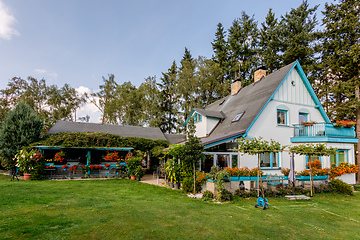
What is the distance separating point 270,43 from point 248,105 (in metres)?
14.6

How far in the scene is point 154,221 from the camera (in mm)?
5512

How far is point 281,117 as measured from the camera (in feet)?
46.2

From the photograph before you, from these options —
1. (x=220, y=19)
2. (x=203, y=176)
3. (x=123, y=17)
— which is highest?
(x=220, y=19)

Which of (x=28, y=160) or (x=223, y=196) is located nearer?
(x=223, y=196)

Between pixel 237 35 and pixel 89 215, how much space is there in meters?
31.1

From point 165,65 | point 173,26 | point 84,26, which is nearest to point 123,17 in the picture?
point 84,26

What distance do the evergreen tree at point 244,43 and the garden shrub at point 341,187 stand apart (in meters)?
20.8

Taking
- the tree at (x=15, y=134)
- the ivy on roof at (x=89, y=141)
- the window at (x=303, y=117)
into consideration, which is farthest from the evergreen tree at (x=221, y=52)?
the tree at (x=15, y=134)

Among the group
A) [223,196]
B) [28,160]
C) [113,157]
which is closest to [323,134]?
[223,196]

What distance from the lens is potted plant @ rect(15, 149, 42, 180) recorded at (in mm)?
13445

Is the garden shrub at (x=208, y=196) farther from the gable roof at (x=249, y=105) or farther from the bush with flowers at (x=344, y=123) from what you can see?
the bush with flowers at (x=344, y=123)

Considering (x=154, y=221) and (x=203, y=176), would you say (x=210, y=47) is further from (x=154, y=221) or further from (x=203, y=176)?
(x=154, y=221)

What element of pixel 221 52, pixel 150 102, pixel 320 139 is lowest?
pixel 320 139

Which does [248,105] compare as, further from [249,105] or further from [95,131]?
[95,131]
